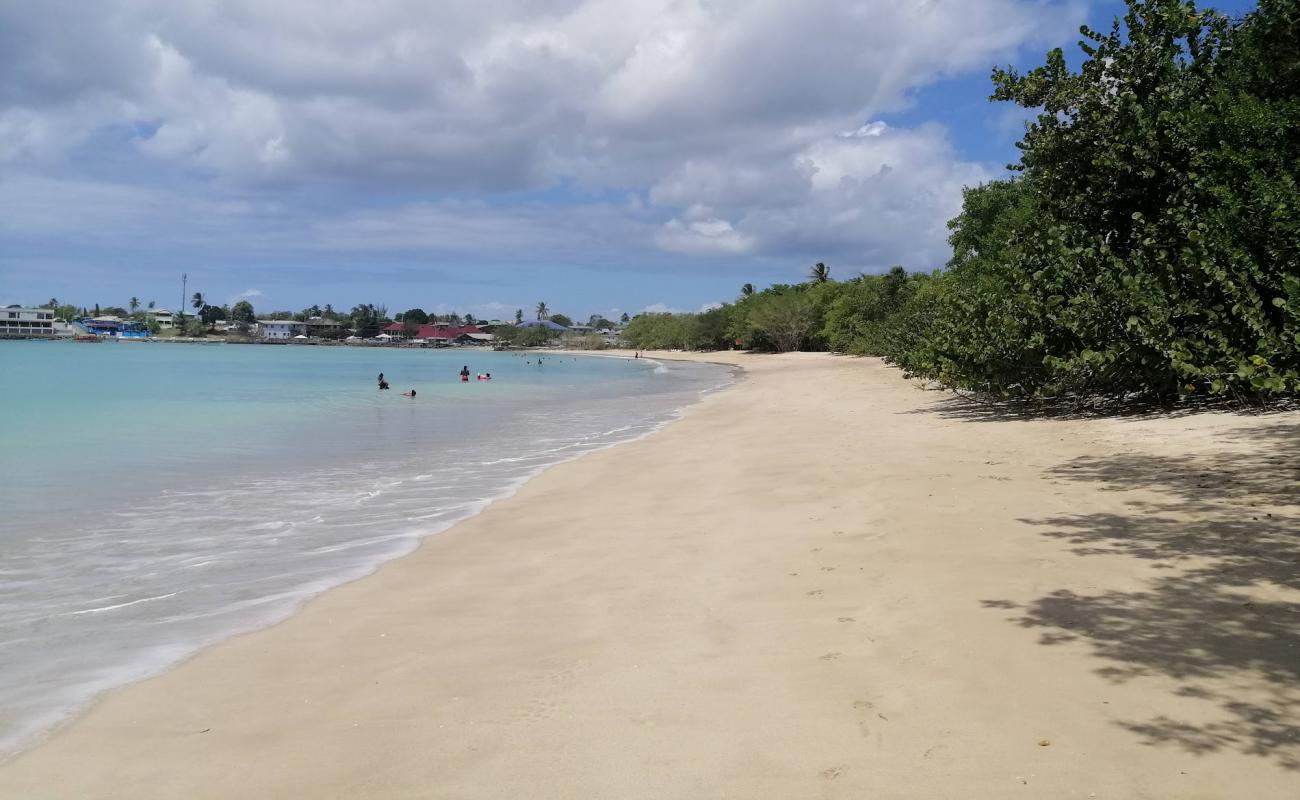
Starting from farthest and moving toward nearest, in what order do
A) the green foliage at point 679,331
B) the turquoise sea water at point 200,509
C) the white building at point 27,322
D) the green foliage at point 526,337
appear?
the green foliage at point 526,337 < the white building at point 27,322 < the green foliage at point 679,331 < the turquoise sea water at point 200,509

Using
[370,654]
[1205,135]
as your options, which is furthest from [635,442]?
[370,654]

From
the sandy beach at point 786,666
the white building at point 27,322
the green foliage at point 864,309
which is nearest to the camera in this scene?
the sandy beach at point 786,666

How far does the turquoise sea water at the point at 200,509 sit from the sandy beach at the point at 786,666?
60 cm

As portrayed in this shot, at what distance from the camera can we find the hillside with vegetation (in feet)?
36.8

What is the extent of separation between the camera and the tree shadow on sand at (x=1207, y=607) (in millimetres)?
3711

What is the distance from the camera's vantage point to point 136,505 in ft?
39.0

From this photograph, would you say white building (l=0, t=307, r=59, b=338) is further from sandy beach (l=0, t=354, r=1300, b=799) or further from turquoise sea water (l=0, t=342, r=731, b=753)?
sandy beach (l=0, t=354, r=1300, b=799)

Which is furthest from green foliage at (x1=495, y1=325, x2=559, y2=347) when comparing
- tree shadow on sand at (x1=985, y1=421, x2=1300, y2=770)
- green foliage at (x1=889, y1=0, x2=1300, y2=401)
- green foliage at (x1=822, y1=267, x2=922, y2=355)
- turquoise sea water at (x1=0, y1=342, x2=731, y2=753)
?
tree shadow on sand at (x1=985, y1=421, x2=1300, y2=770)

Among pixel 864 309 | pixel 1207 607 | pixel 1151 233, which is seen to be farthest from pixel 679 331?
pixel 1207 607

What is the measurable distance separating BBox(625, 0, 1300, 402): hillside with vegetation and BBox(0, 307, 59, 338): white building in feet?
737

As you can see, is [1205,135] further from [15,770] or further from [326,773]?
[15,770]

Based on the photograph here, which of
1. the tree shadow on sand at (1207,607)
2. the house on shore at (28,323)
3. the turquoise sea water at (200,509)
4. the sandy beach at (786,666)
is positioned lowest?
the turquoise sea water at (200,509)

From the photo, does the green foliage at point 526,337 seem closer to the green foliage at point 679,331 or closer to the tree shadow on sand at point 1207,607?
the green foliage at point 679,331

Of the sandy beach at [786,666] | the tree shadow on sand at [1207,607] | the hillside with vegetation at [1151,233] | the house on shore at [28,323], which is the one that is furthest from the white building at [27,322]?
the tree shadow on sand at [1207,607]
